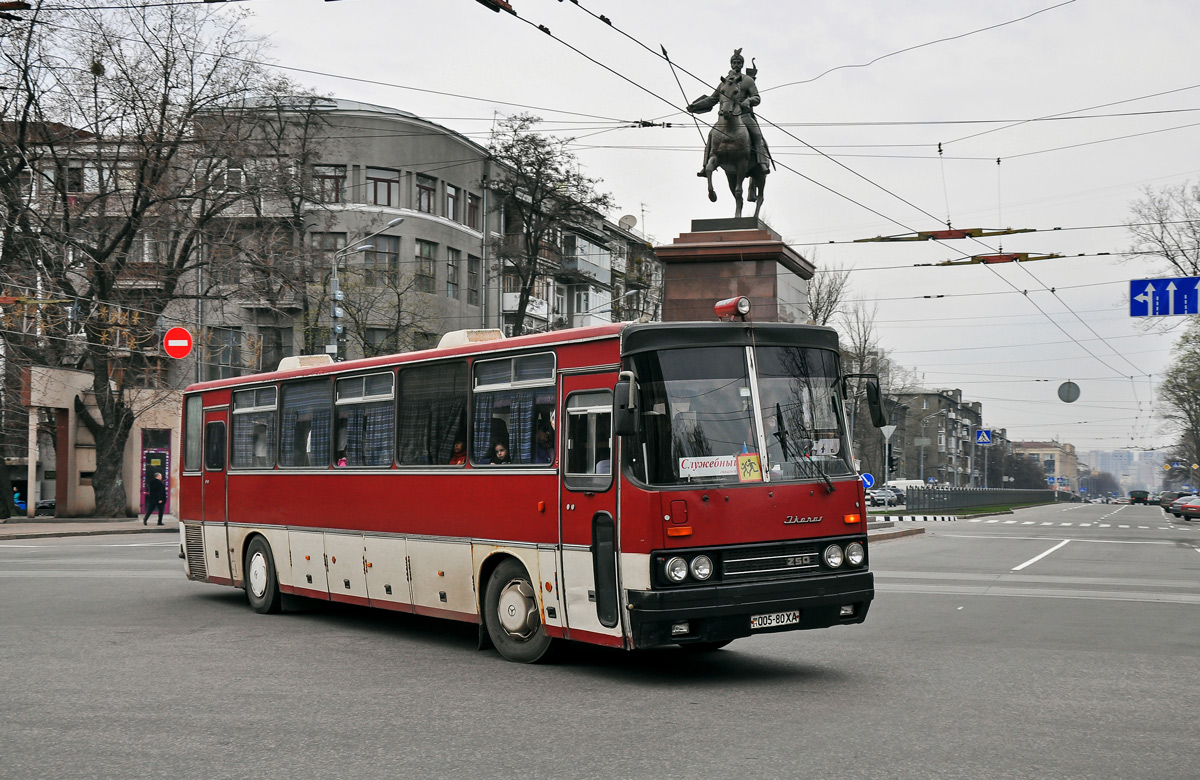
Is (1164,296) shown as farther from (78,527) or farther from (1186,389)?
(1186,389)

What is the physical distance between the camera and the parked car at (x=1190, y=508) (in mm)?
62375

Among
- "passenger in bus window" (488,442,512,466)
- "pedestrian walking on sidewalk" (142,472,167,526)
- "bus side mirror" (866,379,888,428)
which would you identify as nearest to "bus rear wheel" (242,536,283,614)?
"passenger in bus window" (488,442,512,466)

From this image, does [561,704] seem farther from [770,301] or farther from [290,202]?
[290,202]

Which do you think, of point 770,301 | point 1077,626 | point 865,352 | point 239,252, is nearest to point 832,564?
point 1077,626

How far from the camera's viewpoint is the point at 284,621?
14.4 m

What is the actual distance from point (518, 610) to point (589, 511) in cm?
150

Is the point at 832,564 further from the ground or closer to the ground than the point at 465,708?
further from the ground

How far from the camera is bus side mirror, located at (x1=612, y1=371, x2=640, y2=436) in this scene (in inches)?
362

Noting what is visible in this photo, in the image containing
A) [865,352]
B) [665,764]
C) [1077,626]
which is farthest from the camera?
[865,352]

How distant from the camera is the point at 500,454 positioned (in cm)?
1116

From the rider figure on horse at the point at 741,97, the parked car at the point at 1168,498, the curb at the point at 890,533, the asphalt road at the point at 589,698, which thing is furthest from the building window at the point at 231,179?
the parked car at the point at 1168,498

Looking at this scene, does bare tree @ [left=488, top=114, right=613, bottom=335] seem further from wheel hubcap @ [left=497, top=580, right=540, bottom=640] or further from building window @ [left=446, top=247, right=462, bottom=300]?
wheel hubcap @ [left=497, top=580, right=540, bottom=640]

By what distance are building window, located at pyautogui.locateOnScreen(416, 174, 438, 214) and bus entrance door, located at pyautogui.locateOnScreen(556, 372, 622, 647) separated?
48.0 m

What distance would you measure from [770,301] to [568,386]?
1182cm
